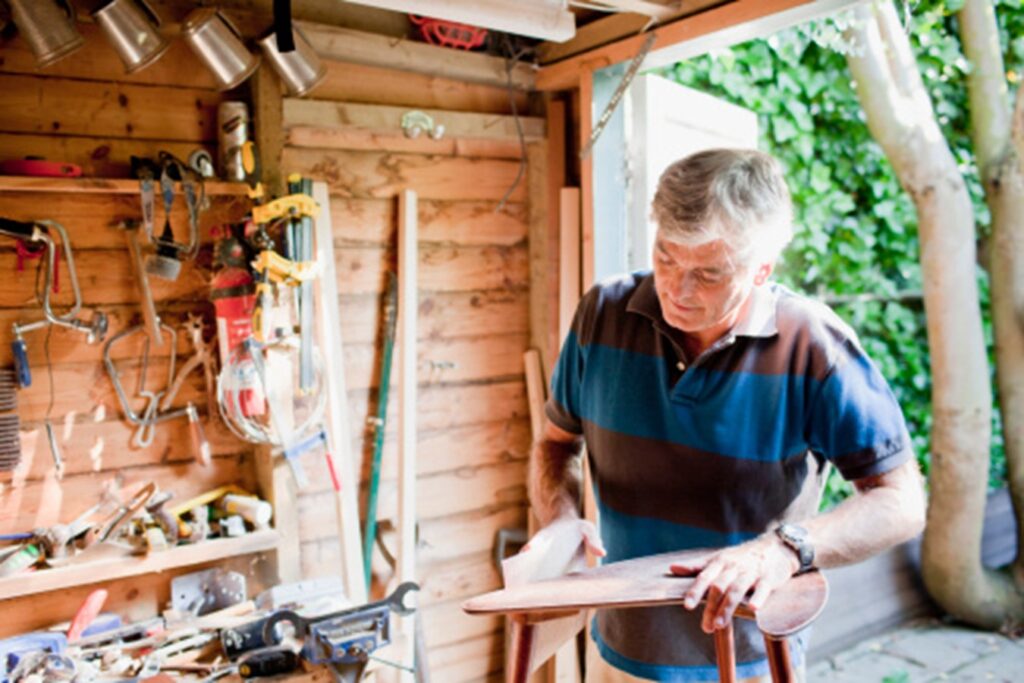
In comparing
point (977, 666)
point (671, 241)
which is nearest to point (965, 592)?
point (977, 666)

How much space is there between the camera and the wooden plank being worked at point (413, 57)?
2.56 meters

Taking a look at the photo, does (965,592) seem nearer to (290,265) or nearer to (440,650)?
(440,650)

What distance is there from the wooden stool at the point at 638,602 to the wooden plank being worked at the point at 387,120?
1.66m

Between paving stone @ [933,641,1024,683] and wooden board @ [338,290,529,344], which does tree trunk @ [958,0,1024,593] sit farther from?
wooden board @ [338,290,529,344]

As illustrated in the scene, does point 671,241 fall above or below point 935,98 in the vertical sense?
below

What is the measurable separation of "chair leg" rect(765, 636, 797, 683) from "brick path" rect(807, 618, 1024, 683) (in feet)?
8.64

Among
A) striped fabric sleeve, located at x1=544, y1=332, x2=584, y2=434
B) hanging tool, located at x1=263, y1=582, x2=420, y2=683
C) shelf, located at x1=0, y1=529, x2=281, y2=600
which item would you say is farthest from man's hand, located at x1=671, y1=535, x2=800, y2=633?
shelf, located at x1=0, y1=529, x2=281, y2=600

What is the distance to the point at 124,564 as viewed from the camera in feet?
7.40

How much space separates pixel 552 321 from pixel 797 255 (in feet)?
5.70

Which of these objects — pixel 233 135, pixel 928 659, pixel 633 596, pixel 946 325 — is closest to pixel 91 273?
pixel 233 135

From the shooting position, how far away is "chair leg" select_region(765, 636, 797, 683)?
1.21 metres

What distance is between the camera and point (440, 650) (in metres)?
3.00

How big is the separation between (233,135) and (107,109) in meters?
0.32

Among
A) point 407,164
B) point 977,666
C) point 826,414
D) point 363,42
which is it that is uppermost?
point 363,42
